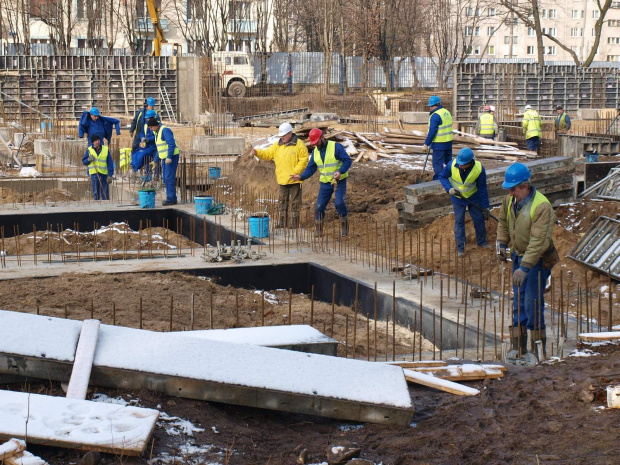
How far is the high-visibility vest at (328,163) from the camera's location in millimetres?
11695

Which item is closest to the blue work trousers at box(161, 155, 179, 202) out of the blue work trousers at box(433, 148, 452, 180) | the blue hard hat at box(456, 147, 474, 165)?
the blue work trousers at box(433, 148, 452, 180)

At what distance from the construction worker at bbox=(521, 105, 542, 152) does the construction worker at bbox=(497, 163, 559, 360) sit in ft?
40.3

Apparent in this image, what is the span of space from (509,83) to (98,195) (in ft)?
65.9

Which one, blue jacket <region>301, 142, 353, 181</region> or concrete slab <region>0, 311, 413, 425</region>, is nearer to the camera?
concrete slab <region>0, 311, 413, 425</region>

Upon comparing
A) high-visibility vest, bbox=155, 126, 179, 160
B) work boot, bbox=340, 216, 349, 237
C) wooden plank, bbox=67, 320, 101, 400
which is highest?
high-visibility vest, bbox=155, 126, 179, 160

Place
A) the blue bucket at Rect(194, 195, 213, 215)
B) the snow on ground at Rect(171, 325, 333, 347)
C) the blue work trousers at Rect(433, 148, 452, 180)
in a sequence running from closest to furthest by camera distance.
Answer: the snow on ground at Rect(171, 325, 333, 347) < the blue bucket at Rect(194, 195, 213, 215) < the blue work trousers at Rect(433, 148, 452, 180)

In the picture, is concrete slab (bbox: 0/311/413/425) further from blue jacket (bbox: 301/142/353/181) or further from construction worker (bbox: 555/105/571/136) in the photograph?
construction worker (bbox: 555/105/571/136)

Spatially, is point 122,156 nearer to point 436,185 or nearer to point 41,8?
point 436,185

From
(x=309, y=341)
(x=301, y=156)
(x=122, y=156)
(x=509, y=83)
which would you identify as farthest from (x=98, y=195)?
(x=509, y=83)

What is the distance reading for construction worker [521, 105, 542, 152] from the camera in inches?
727

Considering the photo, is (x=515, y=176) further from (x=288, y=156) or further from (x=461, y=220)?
(x=288, y=156)

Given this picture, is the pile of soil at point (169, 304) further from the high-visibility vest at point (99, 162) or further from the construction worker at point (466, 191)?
the high-visibility vest at point (99, 162)

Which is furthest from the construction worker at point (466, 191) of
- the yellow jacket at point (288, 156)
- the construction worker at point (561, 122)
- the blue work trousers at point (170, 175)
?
the construction worker at point (561, 122)

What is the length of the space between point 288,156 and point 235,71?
28443 millimetres
